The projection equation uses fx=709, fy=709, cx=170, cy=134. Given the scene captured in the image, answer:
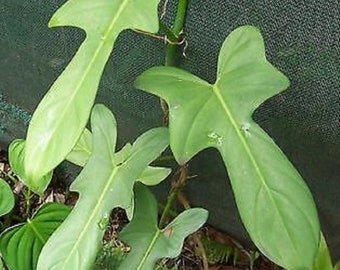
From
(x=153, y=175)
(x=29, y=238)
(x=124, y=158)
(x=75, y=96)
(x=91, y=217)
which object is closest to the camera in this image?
(x=75, y=96)

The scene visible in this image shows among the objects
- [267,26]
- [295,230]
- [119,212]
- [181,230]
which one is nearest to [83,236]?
[181,230]

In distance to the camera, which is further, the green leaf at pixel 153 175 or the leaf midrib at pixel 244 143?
the green leaf at pixel 153 175

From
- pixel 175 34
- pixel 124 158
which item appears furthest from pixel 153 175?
pixel 175 34

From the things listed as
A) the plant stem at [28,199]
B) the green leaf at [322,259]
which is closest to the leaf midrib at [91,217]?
the green leaf at [322,259]

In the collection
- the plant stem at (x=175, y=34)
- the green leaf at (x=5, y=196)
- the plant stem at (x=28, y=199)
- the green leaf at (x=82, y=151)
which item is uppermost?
the plant stem at (x=175, y=34)

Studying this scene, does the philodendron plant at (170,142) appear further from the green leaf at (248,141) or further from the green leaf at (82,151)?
the green leaf at (82,151)

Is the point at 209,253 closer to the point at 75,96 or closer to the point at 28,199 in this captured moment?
the point at 28,199

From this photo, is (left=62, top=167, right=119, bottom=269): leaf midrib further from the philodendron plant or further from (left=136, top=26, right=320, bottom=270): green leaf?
(left=136, top=26, right=320, bottom=270): green leaf

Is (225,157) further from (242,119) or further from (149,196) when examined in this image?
(149,196)
